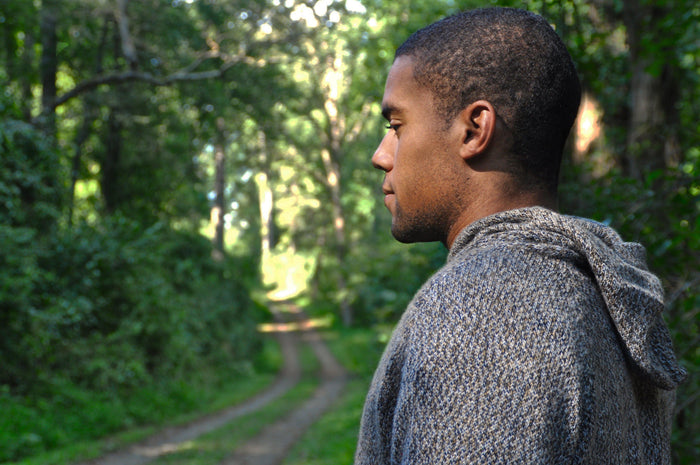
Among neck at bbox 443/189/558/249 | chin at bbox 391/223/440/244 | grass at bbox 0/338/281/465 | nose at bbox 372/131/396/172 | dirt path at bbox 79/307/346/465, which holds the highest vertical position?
nose at bbox 372/131/396/172

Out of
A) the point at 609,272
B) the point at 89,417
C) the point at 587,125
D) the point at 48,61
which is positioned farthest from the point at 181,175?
the point at 609,272

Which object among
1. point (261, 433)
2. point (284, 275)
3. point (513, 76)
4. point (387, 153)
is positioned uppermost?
point (513, 76)

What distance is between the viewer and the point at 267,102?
17734mm

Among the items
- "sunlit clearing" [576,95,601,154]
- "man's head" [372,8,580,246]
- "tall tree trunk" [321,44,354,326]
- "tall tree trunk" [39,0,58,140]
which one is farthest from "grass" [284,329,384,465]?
"tall tree trunk" [321,44,354,326]

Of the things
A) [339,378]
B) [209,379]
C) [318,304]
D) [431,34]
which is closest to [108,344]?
[209,379]

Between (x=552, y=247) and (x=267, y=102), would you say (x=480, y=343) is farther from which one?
(x=267, y=102)

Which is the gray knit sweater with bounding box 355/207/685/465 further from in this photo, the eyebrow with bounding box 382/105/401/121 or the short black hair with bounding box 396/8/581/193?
the eyebrow with bounding box 382/105/401/121

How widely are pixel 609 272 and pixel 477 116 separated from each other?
1.13ft

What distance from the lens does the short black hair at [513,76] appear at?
1194 mm

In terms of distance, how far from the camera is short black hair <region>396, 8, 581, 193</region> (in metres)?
1.19

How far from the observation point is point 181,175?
19719 mm

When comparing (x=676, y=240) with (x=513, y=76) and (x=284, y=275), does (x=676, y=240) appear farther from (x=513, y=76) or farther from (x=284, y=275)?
(x=284, y=275)

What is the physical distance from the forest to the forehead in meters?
2.76

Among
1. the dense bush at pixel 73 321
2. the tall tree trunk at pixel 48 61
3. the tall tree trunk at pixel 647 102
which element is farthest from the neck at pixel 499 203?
the tall tree trunk at pixel 48 61
